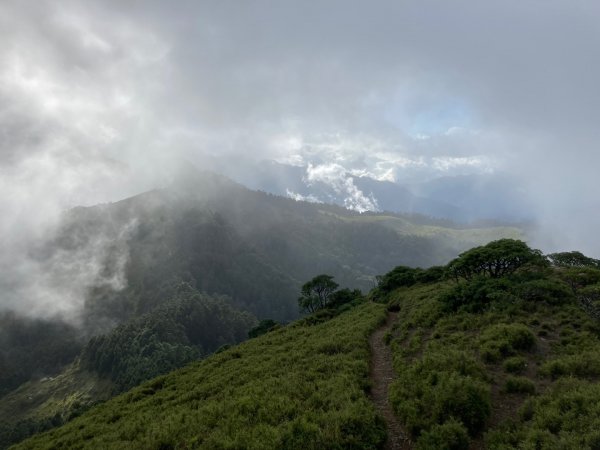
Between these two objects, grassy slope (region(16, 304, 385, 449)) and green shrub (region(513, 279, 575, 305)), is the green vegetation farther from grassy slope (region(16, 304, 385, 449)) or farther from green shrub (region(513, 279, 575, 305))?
grassy slope (region(16, 304, 385, 449))

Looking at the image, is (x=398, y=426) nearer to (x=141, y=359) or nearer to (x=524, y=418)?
(x=524, y=418)

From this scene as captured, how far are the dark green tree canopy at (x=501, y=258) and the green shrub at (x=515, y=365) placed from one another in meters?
18.5

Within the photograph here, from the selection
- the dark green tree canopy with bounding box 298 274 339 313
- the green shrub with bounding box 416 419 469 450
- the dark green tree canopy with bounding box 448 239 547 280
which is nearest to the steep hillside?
the green shrub with bounding box 416 419 469 450

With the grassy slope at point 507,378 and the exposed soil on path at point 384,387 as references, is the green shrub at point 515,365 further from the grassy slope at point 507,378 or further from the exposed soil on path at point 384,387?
the exposed soil on path at point 384,387

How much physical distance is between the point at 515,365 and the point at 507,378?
168cm

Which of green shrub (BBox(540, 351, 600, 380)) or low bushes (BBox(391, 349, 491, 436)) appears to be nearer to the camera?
low bushes (BBox(391, 349, 491, 436))

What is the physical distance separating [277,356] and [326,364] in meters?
8.82

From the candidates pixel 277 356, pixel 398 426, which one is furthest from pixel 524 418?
pixel 277 356

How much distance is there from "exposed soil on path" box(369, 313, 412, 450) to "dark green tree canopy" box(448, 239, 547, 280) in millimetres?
12811

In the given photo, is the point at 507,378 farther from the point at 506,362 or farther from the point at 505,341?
the point at 505,341

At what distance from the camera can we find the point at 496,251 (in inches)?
1444

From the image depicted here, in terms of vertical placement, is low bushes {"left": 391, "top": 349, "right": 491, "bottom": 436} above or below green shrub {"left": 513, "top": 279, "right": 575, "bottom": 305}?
below

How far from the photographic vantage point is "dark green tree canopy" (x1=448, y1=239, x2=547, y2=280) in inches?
1430

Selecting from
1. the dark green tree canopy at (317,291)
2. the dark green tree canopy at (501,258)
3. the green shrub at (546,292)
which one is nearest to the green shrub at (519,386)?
the green shrub at (546,292)
